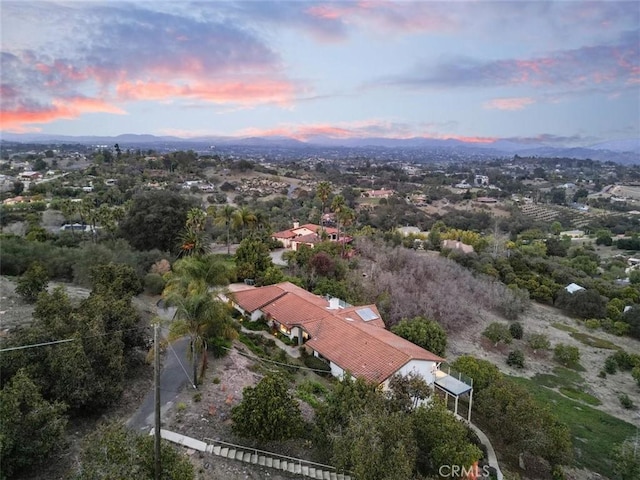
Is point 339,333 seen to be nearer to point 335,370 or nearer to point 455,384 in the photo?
point 335,370

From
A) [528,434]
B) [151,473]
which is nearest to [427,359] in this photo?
[528,434]

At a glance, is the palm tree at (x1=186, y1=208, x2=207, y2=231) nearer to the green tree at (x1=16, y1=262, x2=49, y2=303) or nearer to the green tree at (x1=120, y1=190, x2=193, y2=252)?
the green tree at (x1=120, y1=190, x2=193, y2=252)

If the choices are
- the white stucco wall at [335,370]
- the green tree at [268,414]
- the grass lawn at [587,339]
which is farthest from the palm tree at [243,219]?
the grass lawn at [587,339]

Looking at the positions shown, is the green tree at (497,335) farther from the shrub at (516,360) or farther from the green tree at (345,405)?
the green tree at (345,405)

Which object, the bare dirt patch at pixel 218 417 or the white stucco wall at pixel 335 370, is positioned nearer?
the bare dirt patch at pixel 218 417

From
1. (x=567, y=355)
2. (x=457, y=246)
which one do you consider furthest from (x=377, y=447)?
(x=457, y=246)

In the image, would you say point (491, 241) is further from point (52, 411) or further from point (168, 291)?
point (52, 411)
